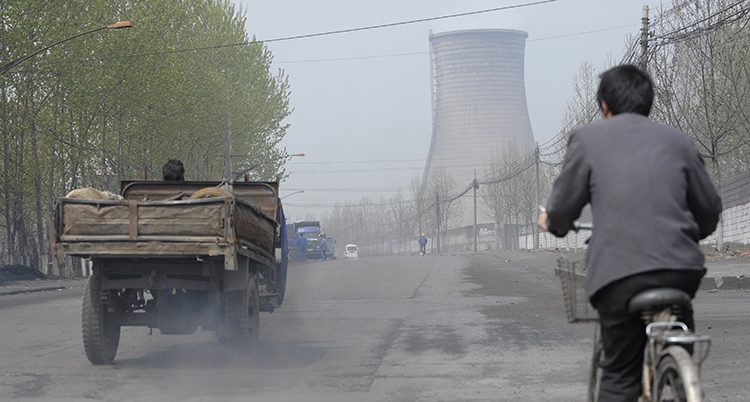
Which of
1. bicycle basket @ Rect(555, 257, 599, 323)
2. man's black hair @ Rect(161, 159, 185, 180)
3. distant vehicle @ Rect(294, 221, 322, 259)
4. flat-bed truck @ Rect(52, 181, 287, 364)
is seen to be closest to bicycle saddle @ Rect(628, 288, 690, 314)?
bicycle basket @ Rect(555, 257, 599, 323)

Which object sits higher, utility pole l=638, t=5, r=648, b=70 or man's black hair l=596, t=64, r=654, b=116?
utility pole l=638, t=5, r=648, b=70

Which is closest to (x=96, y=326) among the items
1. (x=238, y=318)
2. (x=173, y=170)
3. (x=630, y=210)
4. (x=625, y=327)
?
(x=238, y=318)

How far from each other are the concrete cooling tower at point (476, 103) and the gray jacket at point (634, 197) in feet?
342

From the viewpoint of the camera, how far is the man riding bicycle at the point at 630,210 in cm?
390

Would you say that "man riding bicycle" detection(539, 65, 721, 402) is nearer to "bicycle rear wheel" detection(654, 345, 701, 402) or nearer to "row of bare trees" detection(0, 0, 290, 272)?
"bicycle rear wheel" detection(654, 345, 701, 402)

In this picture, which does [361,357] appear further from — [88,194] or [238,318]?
[88,194]

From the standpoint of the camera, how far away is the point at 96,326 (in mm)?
9961

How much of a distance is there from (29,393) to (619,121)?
591cm

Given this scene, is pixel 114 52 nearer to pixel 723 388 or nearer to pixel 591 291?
pixel 723 388

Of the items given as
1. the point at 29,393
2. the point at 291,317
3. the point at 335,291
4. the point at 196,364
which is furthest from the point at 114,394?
the point at 335,291

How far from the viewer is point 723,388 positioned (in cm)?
784

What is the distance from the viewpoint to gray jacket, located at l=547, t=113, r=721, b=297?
3896mm

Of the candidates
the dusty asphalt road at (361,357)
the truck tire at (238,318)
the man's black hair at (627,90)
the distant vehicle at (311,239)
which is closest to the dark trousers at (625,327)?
the man's black hair at (627,90)

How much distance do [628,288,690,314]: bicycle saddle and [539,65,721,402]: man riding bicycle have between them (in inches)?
1.3
